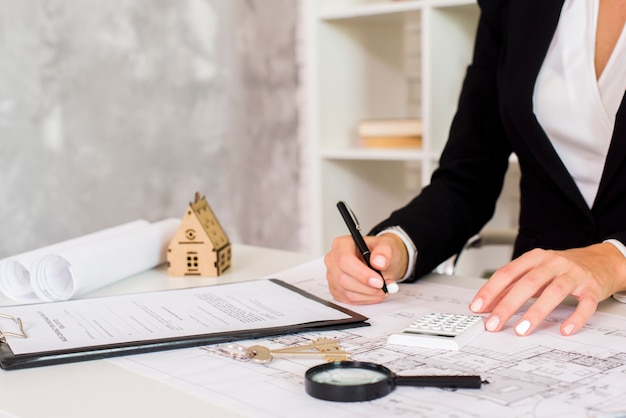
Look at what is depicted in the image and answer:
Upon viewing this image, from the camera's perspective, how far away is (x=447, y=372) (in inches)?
30.1

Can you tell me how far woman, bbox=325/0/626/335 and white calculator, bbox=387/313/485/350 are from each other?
19 cm

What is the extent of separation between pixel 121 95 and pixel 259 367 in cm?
192

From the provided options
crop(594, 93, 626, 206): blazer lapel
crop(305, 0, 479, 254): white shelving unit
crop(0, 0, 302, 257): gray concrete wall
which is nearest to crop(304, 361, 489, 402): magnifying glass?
crop(594, 93, 626, 206): blazer lapel

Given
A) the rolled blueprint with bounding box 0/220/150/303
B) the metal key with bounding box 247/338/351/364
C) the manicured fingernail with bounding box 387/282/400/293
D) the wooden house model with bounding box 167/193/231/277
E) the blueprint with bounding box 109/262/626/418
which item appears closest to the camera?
the blueprint with bounding box 109/262/626/418

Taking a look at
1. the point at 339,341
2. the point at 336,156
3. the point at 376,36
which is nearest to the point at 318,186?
the point at 336,156

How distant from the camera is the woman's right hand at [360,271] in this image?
1.05 m

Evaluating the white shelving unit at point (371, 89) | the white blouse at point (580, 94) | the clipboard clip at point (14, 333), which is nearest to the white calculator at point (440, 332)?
the clipboard clip at point (14, 333)

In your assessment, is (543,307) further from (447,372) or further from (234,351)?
(234,351)

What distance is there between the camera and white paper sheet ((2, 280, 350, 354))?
2.93 feet

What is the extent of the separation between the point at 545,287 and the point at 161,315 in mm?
472

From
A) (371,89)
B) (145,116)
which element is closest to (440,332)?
(371,89)

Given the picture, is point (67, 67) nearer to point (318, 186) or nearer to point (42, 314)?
point (318, 186)

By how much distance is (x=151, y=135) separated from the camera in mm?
2680

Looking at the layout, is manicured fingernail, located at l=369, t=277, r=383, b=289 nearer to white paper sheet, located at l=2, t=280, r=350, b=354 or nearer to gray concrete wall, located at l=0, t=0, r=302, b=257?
white paper sheet, located at l=2, t=280, r=350, b=354
